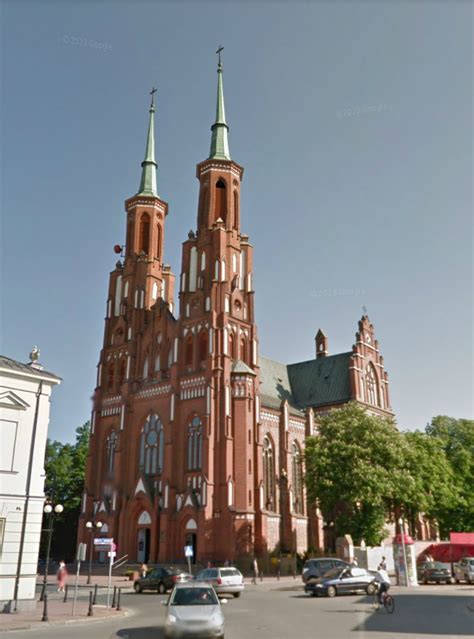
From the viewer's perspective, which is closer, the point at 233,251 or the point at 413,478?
the point at 413,478

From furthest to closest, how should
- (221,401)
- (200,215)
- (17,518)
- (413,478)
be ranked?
(200,215)
(221,401)
(413,478)
(17,518)

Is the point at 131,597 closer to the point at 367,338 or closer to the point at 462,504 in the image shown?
the point at 462,504

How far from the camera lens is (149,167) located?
75.8 m

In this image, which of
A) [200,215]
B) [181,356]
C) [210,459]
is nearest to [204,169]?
[200,215]

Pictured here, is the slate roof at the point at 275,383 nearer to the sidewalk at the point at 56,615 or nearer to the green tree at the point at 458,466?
the green tree at the point at 458,466

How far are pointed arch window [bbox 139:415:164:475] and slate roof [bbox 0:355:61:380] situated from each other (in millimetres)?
31731

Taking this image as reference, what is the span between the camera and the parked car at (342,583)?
3041 cm

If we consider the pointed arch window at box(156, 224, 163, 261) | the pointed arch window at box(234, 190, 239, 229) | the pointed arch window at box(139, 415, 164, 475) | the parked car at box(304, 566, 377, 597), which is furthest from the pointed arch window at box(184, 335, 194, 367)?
the parked car at box(304, 566, 377, 597)

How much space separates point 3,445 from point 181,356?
3376 centimetres

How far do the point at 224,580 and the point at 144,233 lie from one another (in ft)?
161

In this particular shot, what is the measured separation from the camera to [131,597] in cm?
3262

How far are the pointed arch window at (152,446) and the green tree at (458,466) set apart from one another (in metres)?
26.5

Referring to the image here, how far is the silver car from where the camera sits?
15906mm

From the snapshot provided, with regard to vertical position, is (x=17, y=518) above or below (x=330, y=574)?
above
